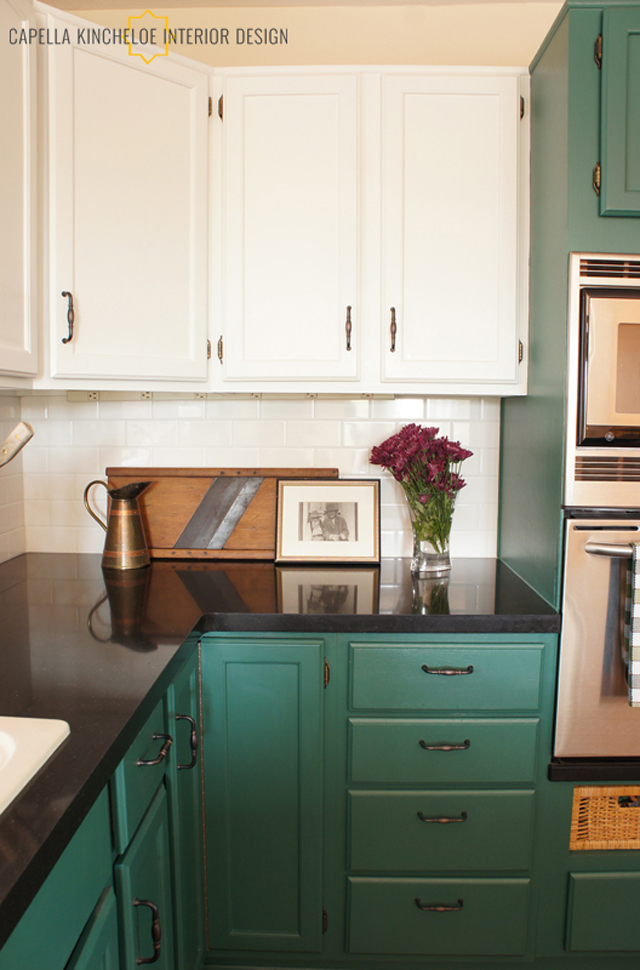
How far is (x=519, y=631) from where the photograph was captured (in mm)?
1581

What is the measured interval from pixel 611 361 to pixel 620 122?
568 mm

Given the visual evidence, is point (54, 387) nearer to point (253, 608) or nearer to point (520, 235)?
point (253, 608)

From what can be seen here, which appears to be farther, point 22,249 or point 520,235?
point 520,235

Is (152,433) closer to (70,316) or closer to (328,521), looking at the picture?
(70,316)

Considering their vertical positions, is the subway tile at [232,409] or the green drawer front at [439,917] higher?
the subway tile at [232,409]

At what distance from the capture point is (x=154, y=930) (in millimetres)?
1123

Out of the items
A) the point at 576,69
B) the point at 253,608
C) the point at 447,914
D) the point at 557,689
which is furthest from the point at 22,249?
the point at 447,914

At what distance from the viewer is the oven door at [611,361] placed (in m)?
1.54

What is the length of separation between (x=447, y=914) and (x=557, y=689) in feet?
2.15

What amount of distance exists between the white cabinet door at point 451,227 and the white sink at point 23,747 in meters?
A: 1.29

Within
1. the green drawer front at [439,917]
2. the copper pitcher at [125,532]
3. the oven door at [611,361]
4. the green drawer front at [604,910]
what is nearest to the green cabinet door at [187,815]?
the green drawer front at [439,917]

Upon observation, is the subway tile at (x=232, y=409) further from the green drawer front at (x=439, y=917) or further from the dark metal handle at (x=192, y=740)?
the green drawer front at (x=439, y=917)

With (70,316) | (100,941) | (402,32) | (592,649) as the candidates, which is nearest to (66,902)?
(100,941)

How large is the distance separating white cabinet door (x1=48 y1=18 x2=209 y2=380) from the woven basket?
61.3 inches
